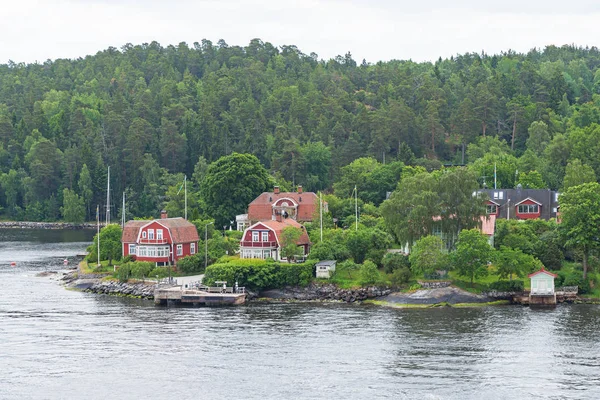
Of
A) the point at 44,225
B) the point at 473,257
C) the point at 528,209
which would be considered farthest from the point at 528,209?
the point at 44,225

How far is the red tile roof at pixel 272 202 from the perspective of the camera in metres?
102

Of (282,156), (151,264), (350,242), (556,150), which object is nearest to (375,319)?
(350,242)

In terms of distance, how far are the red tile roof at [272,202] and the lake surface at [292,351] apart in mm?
27067

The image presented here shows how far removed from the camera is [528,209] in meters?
99.9

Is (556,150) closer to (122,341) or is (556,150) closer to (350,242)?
(350,242)

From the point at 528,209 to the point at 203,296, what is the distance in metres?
38.2

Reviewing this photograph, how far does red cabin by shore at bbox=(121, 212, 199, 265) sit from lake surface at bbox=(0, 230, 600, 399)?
31.9 feet

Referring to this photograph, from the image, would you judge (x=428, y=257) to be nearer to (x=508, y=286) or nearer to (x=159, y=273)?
(x=508, y=286)

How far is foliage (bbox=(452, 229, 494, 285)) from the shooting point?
245ft

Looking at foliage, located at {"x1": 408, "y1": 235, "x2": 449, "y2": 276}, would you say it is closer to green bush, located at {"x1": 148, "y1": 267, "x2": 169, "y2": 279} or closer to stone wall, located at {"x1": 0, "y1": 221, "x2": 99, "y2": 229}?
green bush, located at {"x1": 148, "y1": 267, "x2": 169, "y2": 279}

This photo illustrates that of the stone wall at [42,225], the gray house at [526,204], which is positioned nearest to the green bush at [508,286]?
the gray house at [526,204]

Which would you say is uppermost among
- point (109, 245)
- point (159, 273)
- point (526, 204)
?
point (526, 204)

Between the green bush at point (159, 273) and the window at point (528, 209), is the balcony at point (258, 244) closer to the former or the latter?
the green bush at point (159, 273)

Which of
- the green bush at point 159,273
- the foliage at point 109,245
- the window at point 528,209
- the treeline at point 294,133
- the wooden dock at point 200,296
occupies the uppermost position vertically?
the treeline at point 294,133
